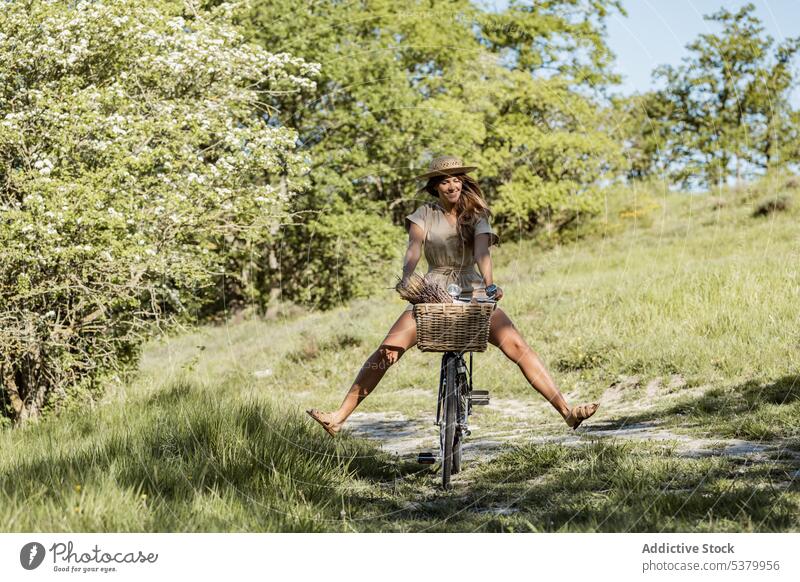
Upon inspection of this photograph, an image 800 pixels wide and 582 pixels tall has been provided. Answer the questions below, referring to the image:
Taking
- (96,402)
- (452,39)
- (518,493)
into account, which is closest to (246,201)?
(96,402)

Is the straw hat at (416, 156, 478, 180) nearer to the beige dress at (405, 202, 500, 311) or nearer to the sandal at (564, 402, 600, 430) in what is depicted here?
the beige dress at (405, 202, 500, 311)

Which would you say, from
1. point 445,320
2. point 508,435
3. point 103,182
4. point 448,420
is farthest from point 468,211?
point 103,182

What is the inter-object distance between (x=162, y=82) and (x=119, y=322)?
328 cm

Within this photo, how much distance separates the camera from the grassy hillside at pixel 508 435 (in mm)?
4945

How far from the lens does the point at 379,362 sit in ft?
19.9

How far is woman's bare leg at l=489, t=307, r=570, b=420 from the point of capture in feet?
19.6

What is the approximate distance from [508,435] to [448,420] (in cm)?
236

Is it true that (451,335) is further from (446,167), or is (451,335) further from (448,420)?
(446,167)

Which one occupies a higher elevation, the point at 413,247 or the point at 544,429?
the point at 413,247

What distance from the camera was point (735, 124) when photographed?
1251 inches

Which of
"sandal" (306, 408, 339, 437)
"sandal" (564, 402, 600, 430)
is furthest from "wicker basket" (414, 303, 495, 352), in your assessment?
"sandal" (306, 408, 339, 437)

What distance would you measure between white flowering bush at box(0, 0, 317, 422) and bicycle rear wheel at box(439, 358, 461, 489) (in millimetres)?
4550

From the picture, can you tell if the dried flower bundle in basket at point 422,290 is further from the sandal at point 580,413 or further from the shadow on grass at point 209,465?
the shadow on grass at point 209,465

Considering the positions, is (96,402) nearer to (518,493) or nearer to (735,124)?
(518,493)
